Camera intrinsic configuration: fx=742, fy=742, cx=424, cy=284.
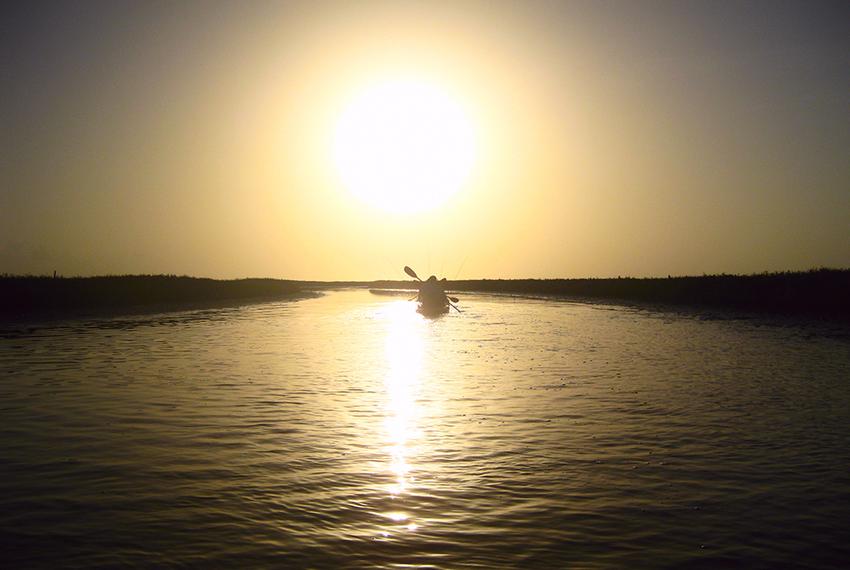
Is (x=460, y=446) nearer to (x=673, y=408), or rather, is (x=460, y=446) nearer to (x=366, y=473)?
(x=366, y=473)

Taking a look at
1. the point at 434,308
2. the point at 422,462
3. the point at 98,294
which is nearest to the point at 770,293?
the point at 434,308

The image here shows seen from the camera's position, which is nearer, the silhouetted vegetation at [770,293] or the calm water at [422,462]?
the calm water at [422,462]

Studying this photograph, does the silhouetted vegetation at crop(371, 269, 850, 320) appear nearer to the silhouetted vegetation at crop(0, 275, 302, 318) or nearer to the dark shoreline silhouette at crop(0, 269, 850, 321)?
the dark shoreline silhouette at crop(0, 269, 850, 321)

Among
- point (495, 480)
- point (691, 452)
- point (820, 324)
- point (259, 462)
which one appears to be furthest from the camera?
point (820, 324)

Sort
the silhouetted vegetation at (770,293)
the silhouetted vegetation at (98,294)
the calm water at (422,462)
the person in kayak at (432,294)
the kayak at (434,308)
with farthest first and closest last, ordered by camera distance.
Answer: the person in kayak at (432,294)
the kayak at (434,308)
the silhouetted vegetation at (770,293)
the silhouetted vegetation at (98,294)
the calm water at (422,462)

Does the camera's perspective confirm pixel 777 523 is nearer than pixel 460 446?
Yes

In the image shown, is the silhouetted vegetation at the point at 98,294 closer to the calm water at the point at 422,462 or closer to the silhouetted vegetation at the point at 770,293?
the calm water at the point at 422,462

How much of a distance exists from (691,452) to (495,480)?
367 centimetres

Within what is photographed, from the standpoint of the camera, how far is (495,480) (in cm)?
1011

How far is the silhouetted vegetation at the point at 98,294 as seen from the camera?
4706 cm

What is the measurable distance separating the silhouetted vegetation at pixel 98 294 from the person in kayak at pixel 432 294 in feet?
62.7

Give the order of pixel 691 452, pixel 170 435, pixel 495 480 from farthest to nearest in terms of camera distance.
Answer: pixel 170 435 < pixel 691 452 < pixel 495 480

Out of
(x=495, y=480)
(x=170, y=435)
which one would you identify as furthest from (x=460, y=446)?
(x=170, y=435)

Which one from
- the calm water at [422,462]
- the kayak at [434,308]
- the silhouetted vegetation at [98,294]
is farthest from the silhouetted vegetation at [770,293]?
the silhouetted vegetation at [98,294]
